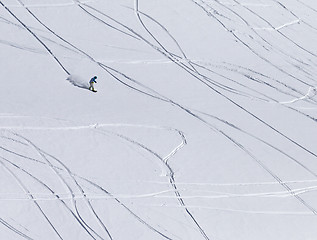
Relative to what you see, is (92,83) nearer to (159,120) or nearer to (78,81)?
(78,81)

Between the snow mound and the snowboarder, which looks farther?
the snow mound

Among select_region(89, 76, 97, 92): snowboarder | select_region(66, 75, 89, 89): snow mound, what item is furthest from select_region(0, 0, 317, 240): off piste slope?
select_region(89, 76, 97, 92): snowboarder

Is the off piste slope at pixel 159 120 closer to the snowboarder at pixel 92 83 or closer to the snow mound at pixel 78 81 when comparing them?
the snow mound at pixel 78 81

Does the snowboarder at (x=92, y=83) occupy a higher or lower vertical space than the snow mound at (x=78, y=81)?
lower

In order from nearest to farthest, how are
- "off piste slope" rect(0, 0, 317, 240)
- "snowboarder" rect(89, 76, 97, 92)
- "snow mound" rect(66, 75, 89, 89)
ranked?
"off piste slope" rect(0, 0, 317, 240), "snowboarder" rect(89, 76, 97, 92), "snow mound" rect(66, 75, 89, 89)

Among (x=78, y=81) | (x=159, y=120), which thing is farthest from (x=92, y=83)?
(x=159, y=120)

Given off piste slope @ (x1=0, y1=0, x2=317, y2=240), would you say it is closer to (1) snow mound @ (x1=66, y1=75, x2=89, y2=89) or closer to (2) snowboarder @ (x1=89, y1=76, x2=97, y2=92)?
(1) snow mound @ (x1=66, y1=75, x2=89, y2=89)

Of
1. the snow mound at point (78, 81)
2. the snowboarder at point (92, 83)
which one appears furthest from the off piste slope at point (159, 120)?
the snowboarder at point (92, 83)
